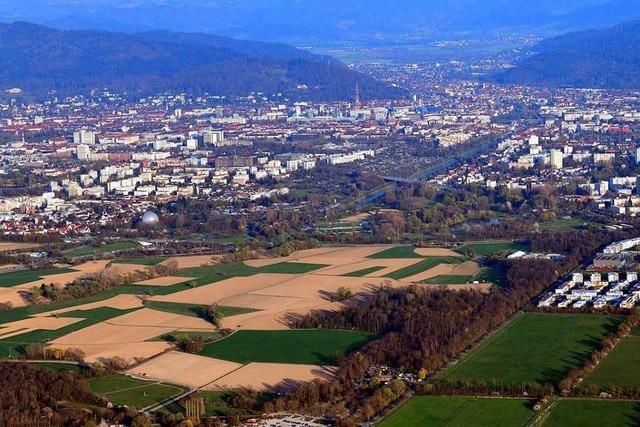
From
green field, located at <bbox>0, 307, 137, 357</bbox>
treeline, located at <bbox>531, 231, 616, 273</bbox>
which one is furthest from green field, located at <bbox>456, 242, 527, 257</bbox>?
green field, located at <bbox>0, 307, 137, 357</bbox>

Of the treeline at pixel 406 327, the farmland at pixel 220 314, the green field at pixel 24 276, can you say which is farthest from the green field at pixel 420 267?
the green field at pixel 24 276

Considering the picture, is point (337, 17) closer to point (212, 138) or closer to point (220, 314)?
point (212, 138)

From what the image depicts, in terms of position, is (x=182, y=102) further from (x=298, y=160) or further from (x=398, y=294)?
(x=398, y=294)

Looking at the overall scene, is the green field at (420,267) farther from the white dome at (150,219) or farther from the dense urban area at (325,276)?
the white dome at (150,219)

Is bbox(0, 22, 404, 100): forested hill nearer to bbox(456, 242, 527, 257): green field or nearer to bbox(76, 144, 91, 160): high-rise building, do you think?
bbox(76, 144, 91, 160): high-rise building

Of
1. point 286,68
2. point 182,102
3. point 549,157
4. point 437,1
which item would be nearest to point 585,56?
point 286,68

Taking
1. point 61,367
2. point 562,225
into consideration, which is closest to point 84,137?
point 562,225
